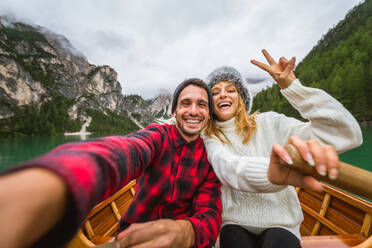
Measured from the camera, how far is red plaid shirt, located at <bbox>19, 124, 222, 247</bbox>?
2.28ft

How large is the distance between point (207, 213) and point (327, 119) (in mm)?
1214

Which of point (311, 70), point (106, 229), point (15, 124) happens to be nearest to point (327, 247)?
point (106, 229)

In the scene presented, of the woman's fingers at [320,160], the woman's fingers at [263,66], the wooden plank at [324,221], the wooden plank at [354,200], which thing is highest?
the woman's fingers at [263,66]

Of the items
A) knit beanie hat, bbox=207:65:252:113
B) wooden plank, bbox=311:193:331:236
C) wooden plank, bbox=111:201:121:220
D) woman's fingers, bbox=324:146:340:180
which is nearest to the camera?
woman's fingers, bbox=324:146:340:180

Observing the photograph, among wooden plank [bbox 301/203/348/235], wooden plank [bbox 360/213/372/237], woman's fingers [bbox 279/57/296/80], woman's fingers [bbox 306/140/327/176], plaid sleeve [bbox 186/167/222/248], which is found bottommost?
wooden plank [bbox 301/203/348/235]

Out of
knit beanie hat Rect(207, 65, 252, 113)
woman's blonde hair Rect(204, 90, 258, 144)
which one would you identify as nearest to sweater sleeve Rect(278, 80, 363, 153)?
woman's blonde hair Rect(204, 90, 258, 144)

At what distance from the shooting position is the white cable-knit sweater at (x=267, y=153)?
122 cm

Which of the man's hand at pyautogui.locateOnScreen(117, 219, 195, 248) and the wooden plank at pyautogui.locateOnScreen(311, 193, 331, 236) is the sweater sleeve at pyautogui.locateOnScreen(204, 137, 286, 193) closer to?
the man's hand at pyautogui.locateOnScreen(117, 219, 195, 248)

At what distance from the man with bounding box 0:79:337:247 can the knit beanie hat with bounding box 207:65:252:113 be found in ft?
1.97

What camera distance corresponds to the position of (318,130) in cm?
134

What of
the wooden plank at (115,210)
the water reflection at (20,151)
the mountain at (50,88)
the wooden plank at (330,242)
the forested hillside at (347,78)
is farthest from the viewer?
the mountain at (50,88)

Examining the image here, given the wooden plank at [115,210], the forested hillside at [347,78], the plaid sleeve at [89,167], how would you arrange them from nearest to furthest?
the plaid sleeve at [89,167] → the wooden plank at [115,210] → the forested hillside at [347,78]

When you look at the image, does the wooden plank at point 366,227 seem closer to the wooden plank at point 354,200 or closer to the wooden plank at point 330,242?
the wooden plank at point 354,200

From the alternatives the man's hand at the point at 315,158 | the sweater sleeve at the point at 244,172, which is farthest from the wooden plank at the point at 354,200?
the man's hand at the point at 315,158
